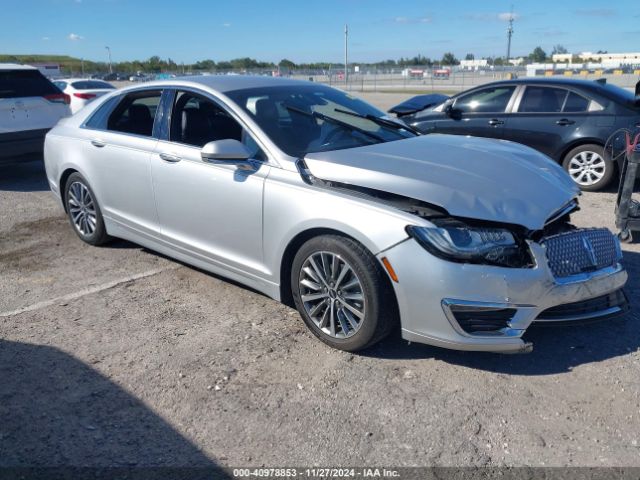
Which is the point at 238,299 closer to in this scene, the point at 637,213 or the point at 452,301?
the point at 452,301

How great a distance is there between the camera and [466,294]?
10.2ft

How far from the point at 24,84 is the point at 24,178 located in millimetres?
1544

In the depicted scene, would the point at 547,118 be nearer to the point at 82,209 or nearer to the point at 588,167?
the point at 588,167

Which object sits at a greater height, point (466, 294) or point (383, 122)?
point (383, 122)

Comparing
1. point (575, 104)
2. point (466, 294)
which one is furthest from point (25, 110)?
point (575, 104)

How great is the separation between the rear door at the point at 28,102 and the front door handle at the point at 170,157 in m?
5.30

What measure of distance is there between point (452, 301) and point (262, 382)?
1.21m

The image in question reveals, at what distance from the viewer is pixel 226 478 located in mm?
2568

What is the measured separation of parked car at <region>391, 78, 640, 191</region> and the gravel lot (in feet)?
12.1

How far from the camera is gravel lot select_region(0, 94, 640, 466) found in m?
2.74

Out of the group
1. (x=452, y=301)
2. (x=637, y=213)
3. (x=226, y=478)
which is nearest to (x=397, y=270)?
(x=452, y=301)

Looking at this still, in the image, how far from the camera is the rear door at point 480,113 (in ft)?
27.6

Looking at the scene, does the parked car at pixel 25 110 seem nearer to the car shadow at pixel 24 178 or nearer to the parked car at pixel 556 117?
the car shadow at pixel 24 178

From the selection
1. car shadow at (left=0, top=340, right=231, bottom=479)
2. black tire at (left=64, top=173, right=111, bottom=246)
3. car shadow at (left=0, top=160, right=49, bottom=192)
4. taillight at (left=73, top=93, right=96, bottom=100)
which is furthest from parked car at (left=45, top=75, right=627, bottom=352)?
taillight at (left=73, top=93, right=96, bottom=100)
